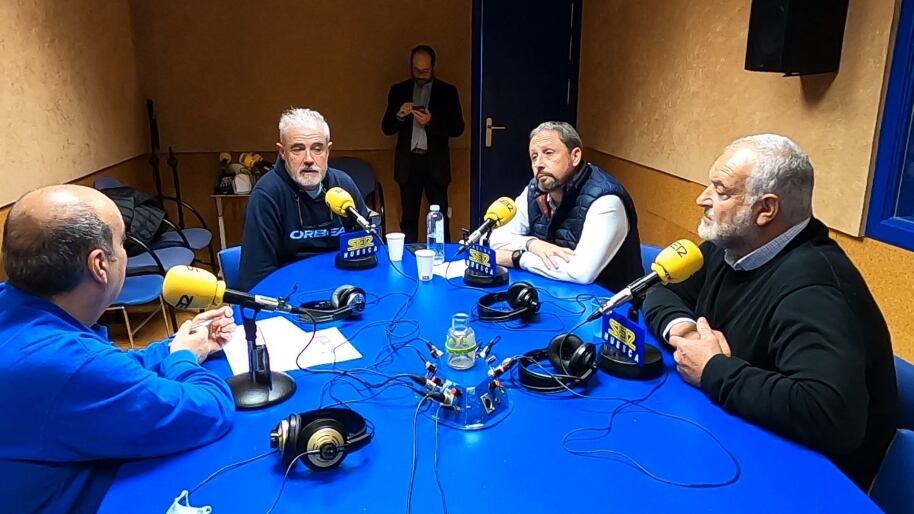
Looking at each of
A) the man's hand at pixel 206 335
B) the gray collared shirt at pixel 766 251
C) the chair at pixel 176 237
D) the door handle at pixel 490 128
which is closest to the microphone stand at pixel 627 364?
the gray collared shirt at pixel 766 251

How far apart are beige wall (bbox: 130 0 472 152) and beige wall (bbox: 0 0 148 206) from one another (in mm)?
273

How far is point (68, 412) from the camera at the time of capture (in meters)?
→ 1.08

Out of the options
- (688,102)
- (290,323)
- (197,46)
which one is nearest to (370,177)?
(197,46)

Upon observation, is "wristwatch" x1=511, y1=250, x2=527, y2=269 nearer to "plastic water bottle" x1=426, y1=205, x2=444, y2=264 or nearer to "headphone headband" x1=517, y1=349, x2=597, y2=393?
"plastic water bottle" x1=426, y1=205, x2=444, y2=264

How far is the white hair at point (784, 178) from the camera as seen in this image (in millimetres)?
1487

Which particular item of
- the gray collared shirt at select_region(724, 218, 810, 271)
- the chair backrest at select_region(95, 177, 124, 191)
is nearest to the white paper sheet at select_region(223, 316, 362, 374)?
the gray collared shirt at select_region(724, 218, 810, 271)

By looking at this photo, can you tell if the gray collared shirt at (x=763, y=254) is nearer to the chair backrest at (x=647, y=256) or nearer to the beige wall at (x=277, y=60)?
the chair backrest at (x=647, y=256)

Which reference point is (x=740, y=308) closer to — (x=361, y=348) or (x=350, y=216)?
(x=361, y=348)

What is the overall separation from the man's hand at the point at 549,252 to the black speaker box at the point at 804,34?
1115 mm

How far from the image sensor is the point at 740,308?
1.58 m

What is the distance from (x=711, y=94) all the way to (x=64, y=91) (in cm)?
368

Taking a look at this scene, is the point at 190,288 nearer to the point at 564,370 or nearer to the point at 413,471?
the point at 413,471

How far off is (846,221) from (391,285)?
1.79 meters

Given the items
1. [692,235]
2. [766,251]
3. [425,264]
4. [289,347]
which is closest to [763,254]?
[766,251]
